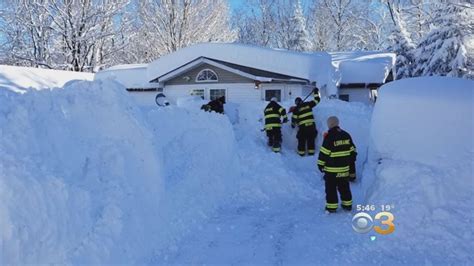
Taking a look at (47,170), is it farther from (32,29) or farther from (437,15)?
(32,29)

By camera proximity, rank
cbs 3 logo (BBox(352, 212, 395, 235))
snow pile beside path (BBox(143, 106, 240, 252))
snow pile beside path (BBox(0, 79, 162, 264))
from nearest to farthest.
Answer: snow pile beside path (BBox(0, 79, 162, 264)) < cbs 3 logo (BBox(352, 212, 395, 235)) < snow pile beside path (BBox(143, 106, 240, 252))

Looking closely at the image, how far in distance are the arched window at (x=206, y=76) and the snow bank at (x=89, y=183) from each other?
11695 mm

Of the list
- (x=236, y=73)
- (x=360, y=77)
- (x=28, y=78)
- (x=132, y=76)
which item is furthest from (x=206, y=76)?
(x=28, y=78)

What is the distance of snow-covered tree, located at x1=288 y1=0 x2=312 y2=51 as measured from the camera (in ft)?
120

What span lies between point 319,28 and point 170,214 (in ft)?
110

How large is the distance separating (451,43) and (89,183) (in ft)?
58.5

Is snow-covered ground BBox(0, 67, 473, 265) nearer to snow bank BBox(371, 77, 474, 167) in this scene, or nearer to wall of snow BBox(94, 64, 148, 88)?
snow bank BBox(371, 77, 474, 167)

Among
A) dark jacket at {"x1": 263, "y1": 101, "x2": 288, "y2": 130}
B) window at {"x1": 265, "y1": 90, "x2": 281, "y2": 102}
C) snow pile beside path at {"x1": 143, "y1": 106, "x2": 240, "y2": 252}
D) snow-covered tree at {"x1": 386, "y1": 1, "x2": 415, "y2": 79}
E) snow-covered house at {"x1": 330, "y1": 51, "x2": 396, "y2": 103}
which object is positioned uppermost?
snow-covered tree at {"x1": 386, "y1": 1, "x2": 415, "y2": 79}

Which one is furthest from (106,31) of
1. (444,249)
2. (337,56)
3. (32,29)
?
(444,249)

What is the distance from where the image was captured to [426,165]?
6.05 m

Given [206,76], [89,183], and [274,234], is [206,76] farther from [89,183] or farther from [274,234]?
[89,183]

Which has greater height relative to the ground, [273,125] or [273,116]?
[273,116]

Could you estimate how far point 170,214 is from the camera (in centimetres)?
575

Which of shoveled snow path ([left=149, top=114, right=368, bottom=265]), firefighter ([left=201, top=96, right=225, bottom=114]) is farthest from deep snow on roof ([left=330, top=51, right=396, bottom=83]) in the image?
shoveled snow path ([left=149, top=114, right=368, bottom=265])
